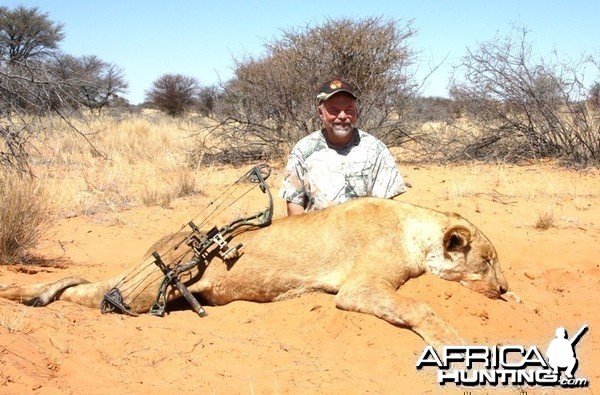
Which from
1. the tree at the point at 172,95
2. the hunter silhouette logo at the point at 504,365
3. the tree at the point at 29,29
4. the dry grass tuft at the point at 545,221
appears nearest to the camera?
the hunter silhouette logo at the point at 504,365

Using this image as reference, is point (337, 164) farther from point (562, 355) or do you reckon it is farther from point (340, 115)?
point (562, 355)

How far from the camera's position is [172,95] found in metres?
41.2

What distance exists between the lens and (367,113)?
1469 cm

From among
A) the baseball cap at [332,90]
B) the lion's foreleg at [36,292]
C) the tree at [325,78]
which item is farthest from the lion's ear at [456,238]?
the tree at [325,78]

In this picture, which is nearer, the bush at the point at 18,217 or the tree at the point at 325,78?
the bush at the point at 18,217

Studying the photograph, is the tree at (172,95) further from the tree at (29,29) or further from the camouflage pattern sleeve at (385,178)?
the camouflage pattern sleeve at (385,178)

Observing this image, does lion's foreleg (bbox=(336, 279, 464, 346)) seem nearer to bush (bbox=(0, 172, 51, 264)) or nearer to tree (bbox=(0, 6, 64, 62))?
bush (bbox=(0, 172, 51, 264))

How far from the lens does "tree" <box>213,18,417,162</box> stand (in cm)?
1470

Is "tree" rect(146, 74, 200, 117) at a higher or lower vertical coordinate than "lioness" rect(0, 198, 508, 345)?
higher

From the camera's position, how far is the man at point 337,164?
618 cm

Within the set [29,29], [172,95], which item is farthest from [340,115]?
[172,95]

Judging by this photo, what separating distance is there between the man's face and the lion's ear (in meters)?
1.69

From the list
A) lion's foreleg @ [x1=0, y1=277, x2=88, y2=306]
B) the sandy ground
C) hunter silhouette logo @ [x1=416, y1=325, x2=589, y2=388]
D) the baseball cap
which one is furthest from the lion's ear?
lion's foreleg @ [x1=0, y1=277, x2=88, y2=306]

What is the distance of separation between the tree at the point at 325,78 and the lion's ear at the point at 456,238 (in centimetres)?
966
